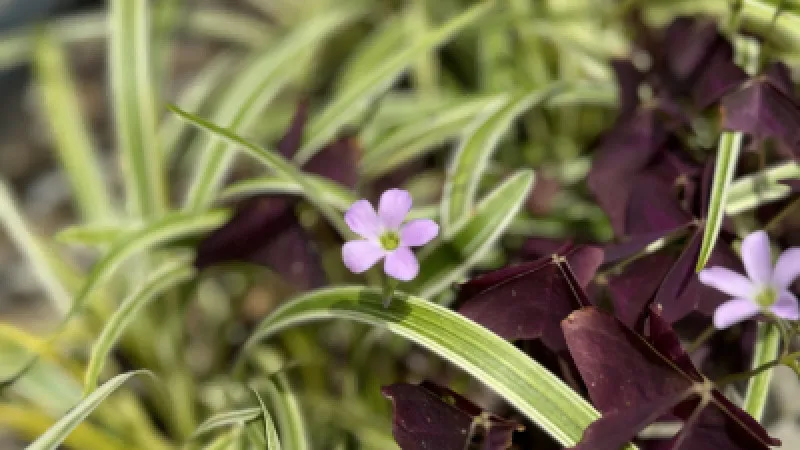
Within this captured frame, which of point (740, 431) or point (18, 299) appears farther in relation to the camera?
point (18, 299)

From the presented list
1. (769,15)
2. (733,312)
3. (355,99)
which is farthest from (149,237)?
(769,15)

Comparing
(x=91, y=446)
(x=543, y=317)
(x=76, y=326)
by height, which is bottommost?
(x=543, y=317)

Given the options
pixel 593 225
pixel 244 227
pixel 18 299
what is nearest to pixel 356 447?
pixel 244 227

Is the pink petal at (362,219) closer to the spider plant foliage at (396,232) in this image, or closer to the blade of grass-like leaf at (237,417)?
the spider plant foliage at (396,232)

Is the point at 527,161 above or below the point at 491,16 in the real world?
below

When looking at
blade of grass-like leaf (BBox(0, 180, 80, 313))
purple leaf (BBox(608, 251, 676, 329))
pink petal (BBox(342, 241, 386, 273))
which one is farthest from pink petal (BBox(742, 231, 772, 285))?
blade of grass-like leaf (BBox(0, 180, 80, 313))

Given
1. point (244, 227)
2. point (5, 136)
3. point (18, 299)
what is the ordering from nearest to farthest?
point (244, 227), point (18, 299), point (5, 136)

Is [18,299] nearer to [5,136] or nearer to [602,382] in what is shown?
[5,136]
